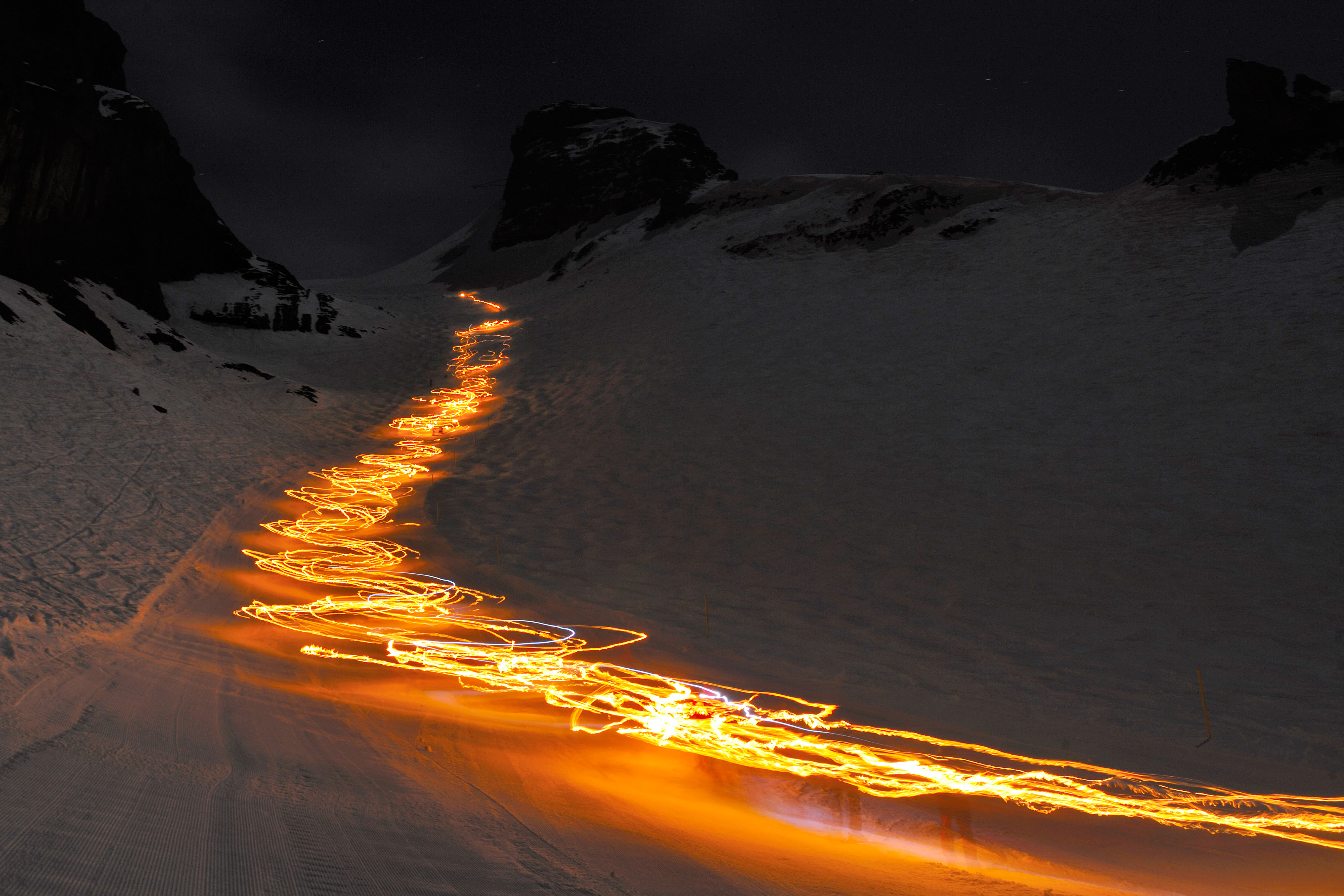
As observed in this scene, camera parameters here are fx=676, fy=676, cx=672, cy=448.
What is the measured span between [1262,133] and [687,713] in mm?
28661

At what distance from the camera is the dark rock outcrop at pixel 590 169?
61.4m

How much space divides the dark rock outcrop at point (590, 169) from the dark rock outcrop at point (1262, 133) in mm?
35363

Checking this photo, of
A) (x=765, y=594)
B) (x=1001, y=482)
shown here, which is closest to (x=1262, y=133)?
(x=1001, y=482)

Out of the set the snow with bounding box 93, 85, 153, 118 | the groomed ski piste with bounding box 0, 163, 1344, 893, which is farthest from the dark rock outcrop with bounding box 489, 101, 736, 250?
the groomed ski piste with bounding box 0, 163, 1344, 893

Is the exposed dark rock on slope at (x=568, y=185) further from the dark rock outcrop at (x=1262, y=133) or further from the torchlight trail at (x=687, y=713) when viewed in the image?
the torchlight trail at (x=687, y=713)

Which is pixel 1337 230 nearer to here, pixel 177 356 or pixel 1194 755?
pixel 1194 755

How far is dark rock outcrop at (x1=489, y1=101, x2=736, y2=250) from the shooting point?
202ft

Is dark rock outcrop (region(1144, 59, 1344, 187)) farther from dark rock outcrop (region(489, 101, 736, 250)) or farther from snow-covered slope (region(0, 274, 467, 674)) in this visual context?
dark rock outcrop (region(489, 101, 736, 250))

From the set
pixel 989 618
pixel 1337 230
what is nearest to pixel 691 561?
pixel 989 618

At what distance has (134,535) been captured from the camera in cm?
1046

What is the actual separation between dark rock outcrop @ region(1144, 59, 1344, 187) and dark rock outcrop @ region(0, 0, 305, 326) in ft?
117

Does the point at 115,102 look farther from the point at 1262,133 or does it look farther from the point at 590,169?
the point at 590,169

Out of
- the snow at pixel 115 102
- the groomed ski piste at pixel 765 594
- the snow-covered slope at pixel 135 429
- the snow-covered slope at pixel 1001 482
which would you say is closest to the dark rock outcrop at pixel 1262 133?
the snow-covered slope at pixel 1001 482

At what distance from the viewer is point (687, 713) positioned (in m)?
6.05
